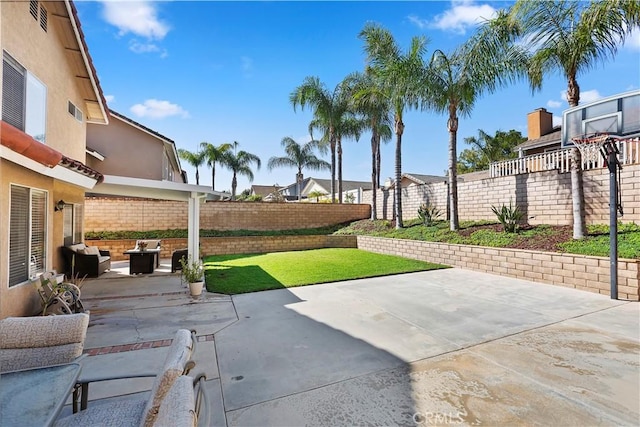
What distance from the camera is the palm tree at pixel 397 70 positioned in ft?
41.3

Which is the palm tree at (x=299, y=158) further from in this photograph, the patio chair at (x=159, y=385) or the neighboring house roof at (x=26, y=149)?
the patio chair at (x=159, y=385)

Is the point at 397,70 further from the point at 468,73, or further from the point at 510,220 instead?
the point at 510,220

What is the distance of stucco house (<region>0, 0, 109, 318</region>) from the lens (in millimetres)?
4629

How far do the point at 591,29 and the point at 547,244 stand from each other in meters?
6.25

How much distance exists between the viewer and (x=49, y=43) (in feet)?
21.3

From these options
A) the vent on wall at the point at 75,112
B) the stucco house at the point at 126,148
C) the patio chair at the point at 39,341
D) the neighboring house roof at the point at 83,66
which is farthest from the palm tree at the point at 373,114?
the patio chair at the point at 39,341

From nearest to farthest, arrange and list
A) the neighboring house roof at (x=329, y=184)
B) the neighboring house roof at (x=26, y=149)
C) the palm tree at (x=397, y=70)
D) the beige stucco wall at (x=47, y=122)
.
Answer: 1. the neighboring house roof at (x=26, y=149)
2. the beige stucco wall at (x=47, y=122)
3. the palm tree at (x=397, y=70)
4. the neighboring house roof at (x=329, y=184)

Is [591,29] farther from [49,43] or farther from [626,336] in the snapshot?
[49,43]

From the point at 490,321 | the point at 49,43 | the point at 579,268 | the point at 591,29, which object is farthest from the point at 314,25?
the point at 579,268

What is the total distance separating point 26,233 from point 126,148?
12.4m

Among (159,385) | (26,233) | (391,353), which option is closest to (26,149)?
(159,385)

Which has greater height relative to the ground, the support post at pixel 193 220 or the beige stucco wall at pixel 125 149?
the beige stucco wall at pixel 125 149

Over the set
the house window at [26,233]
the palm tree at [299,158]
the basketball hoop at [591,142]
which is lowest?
the house window at [26,233]

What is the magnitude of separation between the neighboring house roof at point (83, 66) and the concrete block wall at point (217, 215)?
19.8 feet
